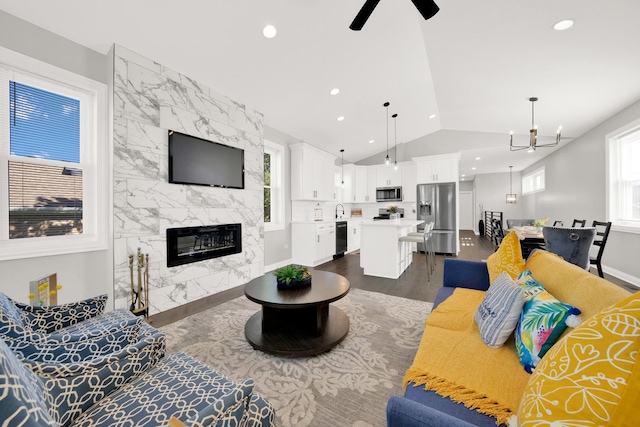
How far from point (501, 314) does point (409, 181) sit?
6.09m

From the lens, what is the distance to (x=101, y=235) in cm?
269

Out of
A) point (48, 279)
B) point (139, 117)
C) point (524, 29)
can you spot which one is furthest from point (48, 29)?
point (524, 29)

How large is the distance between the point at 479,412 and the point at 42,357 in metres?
1.72

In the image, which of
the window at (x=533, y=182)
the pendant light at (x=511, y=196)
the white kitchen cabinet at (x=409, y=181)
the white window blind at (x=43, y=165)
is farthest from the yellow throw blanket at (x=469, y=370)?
the pendant light at (x=511, y=196)

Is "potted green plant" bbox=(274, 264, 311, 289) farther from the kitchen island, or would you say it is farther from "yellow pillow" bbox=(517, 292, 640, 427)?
the kitchen island

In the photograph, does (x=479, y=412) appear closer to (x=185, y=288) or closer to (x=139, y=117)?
(x=185, y=288)

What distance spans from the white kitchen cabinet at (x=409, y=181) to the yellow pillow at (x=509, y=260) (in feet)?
16.8

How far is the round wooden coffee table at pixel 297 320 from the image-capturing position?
→ 6.58ft

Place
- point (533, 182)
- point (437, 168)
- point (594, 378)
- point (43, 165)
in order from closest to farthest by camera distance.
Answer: point (594, 378), point (43, 165), point (437, 168), point (533, 182)

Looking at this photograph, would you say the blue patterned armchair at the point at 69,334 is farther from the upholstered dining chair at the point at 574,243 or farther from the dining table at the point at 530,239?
the dining table at the point at 530,239

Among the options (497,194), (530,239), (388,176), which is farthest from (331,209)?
(497,194)

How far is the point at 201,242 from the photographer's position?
3.54 metres

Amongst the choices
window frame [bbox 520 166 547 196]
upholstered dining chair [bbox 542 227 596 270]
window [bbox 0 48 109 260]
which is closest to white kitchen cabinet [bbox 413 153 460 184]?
window frame [bbox 520 166 547 196]

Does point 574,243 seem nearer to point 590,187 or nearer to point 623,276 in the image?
point 623,276
